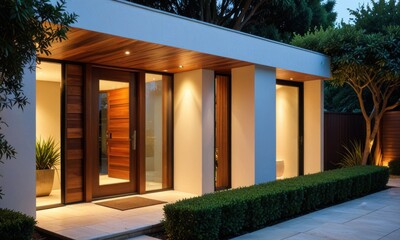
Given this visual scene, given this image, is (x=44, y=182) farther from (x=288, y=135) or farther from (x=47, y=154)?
(x=288, y=135)

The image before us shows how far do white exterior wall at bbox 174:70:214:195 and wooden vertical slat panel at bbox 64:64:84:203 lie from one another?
2.02 m

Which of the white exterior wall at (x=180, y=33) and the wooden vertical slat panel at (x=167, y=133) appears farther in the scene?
the wooden vertical slat panel at (x=167, y=133)

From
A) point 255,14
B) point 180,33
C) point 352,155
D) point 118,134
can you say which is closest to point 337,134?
point 352,155

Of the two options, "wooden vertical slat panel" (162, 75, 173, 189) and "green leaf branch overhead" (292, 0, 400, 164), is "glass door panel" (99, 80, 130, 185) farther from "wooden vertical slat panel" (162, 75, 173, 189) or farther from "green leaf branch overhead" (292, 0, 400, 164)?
"green leaf branch overhead" (292, 0, 400, 164)

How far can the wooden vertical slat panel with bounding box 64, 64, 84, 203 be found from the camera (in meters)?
6.81

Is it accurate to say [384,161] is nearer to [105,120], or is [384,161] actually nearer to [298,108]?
[298,108]

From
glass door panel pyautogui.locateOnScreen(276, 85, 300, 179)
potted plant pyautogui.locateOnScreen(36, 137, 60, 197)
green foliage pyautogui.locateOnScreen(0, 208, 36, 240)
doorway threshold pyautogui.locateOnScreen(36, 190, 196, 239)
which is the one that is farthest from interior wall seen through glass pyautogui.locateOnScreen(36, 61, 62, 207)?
glass door panel pyautogui.locateOnScreen(276, 85, 300, 179)

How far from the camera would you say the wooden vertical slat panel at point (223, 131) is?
846 centimetres

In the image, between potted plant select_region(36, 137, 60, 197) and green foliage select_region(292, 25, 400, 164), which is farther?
green foliage select_region(292, 25, 400, 164)

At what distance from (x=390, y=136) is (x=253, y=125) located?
20.7 feet

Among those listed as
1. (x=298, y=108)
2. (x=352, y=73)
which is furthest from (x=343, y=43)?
(x=298, y=108)

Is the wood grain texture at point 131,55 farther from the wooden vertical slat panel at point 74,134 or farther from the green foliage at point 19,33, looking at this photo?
the green foliage at point 19,33

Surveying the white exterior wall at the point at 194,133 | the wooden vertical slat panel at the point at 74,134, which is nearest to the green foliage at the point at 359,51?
the white exterior wall at the point at 194,133

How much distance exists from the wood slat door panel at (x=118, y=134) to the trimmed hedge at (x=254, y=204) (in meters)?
2.54
